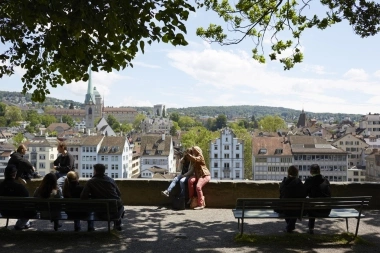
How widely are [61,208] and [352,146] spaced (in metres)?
89.5

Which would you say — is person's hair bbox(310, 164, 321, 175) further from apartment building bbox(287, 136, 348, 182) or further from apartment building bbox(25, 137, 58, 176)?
apartment building bbox(25, 137, 58, 176)

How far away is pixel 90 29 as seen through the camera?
5.73 meters

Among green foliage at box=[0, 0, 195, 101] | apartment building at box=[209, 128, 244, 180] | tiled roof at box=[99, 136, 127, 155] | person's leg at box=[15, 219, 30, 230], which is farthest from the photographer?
apartment building at box=[209, 128, 244, 180]

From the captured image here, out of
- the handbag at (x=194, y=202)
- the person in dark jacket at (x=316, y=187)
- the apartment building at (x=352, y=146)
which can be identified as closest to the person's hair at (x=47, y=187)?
the handbag at (x=194, y=202)

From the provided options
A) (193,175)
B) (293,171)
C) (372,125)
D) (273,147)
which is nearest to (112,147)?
(273,147)

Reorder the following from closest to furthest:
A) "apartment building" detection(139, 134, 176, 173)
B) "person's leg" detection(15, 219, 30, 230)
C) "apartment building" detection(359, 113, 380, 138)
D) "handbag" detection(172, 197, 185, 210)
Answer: "person's leg" detection(15, 219, 30, 230) < "handbag" detection(172, 197, 185, 210) < "apartment building" detection(139, 134, 176, 173) < "apartment building" detection(359, 113, 380, 138)

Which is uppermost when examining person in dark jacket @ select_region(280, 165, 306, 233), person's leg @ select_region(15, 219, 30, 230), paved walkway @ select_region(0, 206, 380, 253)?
person in dark jacket @ select_region(280, 165, 306, 233)

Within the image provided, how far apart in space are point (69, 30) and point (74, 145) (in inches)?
2780

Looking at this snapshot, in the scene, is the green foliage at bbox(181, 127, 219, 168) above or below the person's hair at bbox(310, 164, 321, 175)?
above

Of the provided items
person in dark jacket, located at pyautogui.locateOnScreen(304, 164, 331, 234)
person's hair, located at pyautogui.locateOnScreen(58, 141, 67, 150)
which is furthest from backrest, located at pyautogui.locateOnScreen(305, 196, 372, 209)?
person's hair, located at pyautogui.locateOnScreen(58, 141, 67, 150)

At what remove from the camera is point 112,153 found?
66812mm

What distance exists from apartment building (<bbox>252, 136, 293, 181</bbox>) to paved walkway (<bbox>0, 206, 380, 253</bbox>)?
61.2m

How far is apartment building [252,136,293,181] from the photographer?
226ft

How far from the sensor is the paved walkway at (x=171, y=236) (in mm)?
6195
